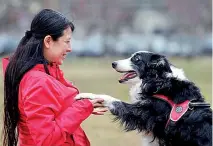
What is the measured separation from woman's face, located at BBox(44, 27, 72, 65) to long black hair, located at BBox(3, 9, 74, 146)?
1.1 inches

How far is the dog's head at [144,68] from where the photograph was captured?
525 centimetres

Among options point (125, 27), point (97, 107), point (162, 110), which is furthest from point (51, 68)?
point (125, 27)

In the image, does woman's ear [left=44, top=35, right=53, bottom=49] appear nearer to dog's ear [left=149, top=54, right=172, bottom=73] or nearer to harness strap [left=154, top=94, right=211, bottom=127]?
harness strap [left=154, top=94, right=211, bottom=127]

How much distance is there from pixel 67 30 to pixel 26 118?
2.26 ft

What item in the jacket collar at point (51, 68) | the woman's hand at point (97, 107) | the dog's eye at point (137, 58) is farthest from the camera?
the dog's eye at point (137, 58)

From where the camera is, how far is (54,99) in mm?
3947

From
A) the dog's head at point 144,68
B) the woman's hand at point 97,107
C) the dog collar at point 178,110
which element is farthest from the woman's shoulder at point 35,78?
the dog's head at point 144,68

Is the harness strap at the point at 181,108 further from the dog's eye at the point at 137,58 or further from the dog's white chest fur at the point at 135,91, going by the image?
the dog's eye at the point at 137,58

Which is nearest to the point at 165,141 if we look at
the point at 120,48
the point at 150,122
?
the point at 150,122

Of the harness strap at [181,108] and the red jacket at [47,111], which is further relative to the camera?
→ the harness strap at [181,108]

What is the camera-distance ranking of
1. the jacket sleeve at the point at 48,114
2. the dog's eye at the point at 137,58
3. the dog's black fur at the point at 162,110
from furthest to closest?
the dog's eye at the point at 137,58, the dog's black fur at the point at 162,110, the jacket sleeve at the point at 48,114

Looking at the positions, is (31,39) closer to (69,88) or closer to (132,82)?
(69,88)

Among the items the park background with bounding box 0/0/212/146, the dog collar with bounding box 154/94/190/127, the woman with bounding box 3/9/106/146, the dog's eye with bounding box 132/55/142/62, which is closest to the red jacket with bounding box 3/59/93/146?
the woman with bounding box 3/9/106/146

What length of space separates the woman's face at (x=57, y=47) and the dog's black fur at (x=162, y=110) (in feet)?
3.74
